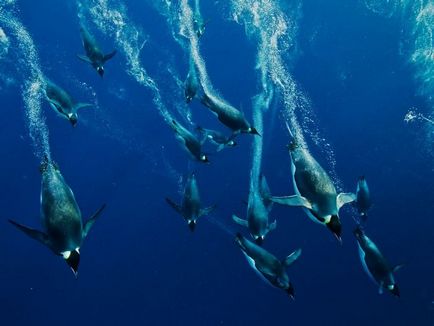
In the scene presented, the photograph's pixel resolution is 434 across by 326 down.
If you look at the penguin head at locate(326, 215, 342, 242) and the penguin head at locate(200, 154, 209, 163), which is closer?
the penguin head at locate(326, 215, 342, 242)

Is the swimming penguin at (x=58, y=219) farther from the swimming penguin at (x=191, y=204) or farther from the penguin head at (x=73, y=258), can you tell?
the swimming penguin at (x=191, y=204)

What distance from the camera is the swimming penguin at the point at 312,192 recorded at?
9.56 feet

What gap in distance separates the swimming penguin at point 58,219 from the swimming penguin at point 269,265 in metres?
1.74

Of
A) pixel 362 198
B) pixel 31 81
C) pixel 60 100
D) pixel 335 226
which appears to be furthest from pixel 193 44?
pixel 335 226

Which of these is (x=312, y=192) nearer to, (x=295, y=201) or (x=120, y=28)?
(x=295, y=201)

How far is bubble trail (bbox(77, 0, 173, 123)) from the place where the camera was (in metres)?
13.2

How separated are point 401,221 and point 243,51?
11718mm

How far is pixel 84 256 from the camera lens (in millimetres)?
19609

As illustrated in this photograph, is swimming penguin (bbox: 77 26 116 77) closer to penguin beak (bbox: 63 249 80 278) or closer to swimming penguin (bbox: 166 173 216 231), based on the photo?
swimming penguin (bbox: 166 173 216 231)

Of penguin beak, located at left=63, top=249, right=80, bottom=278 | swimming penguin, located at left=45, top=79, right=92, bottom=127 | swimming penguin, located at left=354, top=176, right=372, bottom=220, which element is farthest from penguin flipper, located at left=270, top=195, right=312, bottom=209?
swimming penguin, located at left=354, top=176, right=372, bottom=220

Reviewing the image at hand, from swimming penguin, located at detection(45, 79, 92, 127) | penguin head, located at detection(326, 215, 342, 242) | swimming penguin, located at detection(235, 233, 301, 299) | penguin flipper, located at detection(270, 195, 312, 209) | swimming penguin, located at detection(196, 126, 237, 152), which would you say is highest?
penguin head, located at detection(326, 215, 342, 242)

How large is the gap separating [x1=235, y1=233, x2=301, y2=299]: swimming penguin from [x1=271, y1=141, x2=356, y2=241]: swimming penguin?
1.10m

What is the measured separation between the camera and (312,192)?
118 inches

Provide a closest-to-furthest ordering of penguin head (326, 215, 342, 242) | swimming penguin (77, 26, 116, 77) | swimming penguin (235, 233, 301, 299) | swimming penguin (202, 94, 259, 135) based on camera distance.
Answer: penguin head (326, 215, 342, 242), swimming penguin (235, 233, 301, 299), swimming penguin (202, 94, 259, 135), swimming penguin (77, 26, 116, 77)
